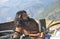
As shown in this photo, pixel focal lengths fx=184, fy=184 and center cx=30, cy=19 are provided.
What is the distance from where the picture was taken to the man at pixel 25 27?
1.97 meters

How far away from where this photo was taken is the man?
6.47 feet

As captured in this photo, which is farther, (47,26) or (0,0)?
(0,0)

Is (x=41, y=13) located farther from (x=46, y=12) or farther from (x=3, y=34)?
(x=3, y=34)

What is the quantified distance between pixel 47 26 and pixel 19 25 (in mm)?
303

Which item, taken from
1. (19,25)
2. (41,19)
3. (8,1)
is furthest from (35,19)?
(8,1)

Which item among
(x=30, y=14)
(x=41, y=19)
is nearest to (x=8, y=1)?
(x=30, y=14)

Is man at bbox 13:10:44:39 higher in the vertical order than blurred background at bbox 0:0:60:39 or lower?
A: lower

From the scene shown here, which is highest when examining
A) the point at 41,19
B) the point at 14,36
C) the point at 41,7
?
the point at 41,7

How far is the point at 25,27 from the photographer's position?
2000 mm

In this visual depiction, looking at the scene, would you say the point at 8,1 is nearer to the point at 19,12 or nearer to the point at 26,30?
the point at 19,12

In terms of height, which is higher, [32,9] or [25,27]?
[32,9]

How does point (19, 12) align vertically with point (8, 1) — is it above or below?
below

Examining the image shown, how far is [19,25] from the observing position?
1996mm

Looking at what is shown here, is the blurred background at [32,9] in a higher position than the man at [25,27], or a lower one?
higher
